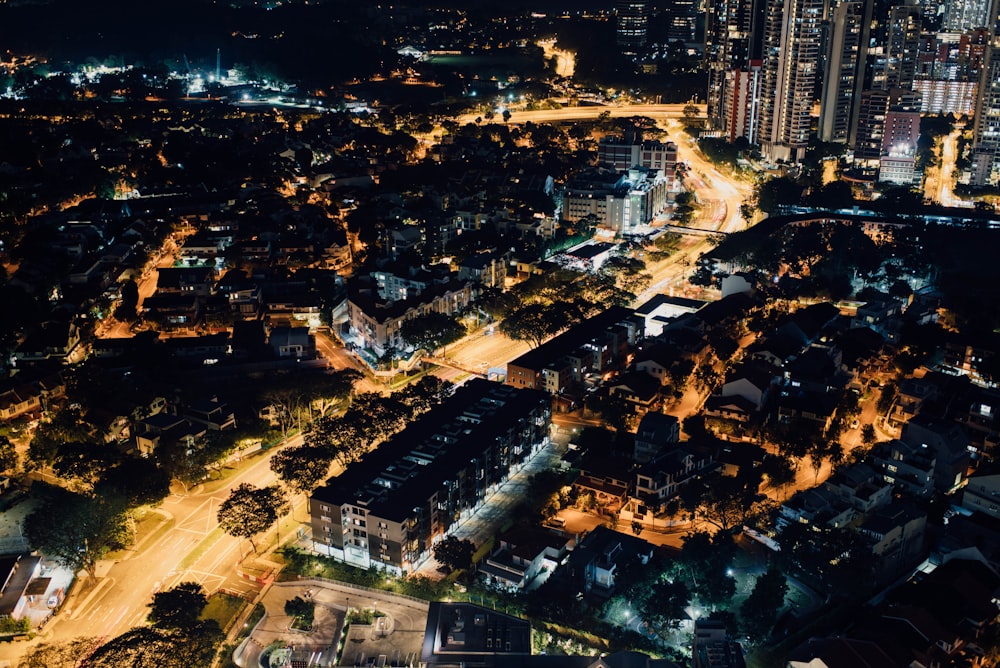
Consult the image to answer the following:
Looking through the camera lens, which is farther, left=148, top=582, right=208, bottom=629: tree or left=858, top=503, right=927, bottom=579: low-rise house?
left=858, top=503, right=927, bottom=579: low-rise house

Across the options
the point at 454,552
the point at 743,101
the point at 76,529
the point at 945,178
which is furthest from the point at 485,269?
the point at 945,178

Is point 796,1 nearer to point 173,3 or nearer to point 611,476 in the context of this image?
point 611,476

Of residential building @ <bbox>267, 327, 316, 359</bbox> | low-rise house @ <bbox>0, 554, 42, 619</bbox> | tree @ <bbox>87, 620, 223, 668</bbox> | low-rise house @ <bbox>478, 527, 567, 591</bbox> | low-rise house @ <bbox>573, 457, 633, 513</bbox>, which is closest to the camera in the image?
tree @ <bbox>87, 620, 223, 668</bbox>

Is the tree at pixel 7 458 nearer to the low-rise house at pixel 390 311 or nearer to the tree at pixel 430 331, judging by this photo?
the low-rise house at pixel 390 311

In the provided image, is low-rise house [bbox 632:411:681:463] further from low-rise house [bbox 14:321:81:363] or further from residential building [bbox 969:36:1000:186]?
residential building [bbox 969:36:1000:186]

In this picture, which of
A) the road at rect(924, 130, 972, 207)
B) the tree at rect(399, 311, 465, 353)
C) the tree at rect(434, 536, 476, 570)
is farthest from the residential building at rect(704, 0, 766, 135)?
the tree at rect(434, 536, 476, 570)

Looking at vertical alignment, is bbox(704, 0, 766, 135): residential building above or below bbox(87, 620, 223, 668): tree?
above

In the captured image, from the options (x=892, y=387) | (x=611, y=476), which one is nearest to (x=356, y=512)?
(x=611, y=476)
